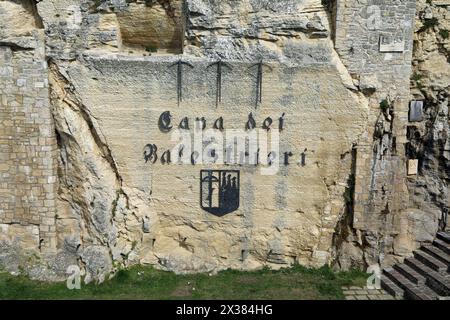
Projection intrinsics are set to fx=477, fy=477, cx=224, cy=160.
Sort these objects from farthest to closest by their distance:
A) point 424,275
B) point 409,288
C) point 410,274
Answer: point 410,274 → point 424,275 → point 409,288

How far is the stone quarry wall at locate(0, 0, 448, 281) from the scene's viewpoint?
10555 mm

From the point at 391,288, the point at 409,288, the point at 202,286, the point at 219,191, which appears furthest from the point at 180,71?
the point at 409,288

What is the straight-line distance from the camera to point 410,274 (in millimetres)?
10461

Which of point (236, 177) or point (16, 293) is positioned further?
point (236, 177)

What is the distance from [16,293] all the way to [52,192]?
2.29 m

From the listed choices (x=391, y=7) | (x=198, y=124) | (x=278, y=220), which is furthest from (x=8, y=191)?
(x=391, y=7)

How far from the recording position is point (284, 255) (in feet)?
37.0

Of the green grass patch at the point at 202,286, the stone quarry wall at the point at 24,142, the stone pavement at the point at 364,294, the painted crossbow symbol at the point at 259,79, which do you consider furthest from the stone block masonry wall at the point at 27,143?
the stone pavement at the point at 364,294

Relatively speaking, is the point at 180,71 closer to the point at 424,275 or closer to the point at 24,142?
the point at 24,142

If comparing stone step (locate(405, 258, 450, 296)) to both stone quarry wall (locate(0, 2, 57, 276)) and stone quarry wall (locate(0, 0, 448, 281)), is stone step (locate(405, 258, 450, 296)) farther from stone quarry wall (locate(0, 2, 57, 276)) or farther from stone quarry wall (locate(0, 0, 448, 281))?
stone quarry wall (locate(0, 2, 57, 276))

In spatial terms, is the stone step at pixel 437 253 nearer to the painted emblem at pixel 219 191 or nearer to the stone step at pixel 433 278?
the stone step at pixel 433 278

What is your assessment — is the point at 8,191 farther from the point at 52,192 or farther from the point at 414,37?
the point at 414,37

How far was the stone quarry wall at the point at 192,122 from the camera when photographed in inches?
416

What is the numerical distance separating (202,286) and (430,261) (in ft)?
16.8
